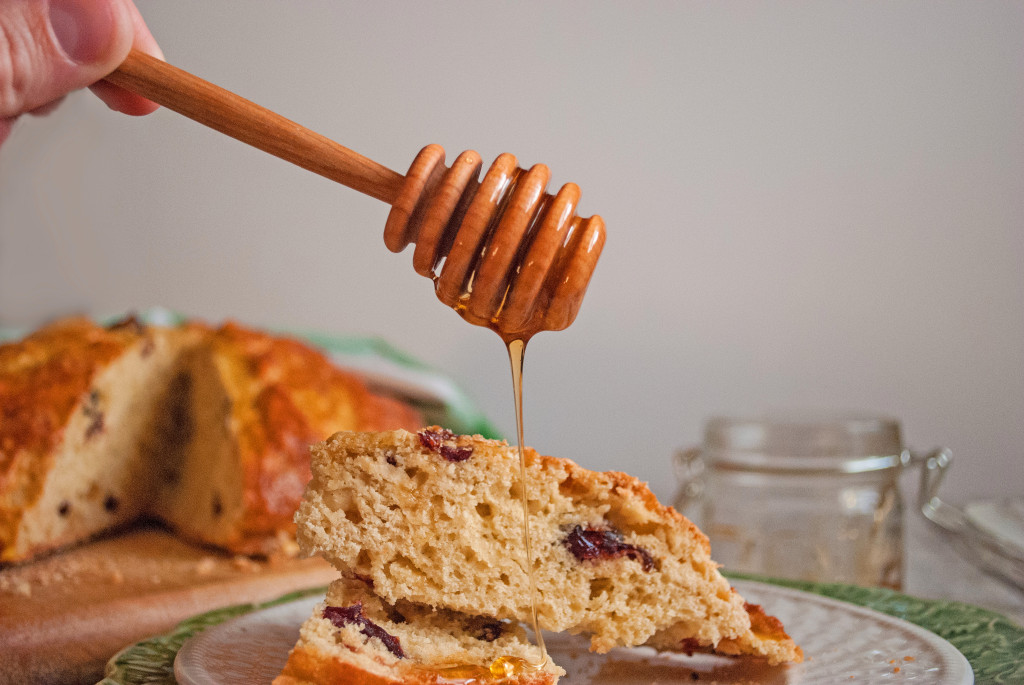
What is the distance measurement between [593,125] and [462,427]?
4.73ft

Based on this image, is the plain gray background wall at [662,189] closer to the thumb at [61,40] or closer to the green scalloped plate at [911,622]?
the green scalloped plate at [911,622]

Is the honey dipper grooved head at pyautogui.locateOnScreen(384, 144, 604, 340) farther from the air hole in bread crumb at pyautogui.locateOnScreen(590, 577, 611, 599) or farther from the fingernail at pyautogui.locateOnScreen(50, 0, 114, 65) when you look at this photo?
the fingernail at pyautogui.locateOnScreen(50, 0, 114, 65)

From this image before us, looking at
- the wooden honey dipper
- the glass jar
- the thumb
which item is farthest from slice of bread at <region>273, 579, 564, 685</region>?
the glass jar

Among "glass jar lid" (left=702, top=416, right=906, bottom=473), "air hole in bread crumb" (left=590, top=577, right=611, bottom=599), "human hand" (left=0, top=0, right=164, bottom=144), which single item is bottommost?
"air hole in bread crumb" (left=590, top=577, right=611, bottom=599)

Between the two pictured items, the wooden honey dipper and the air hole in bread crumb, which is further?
the air hole in bread crumb

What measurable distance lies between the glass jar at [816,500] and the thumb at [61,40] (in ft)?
6.18

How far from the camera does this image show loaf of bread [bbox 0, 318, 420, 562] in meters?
2.79

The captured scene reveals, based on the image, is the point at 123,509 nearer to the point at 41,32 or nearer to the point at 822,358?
the point at 41,32

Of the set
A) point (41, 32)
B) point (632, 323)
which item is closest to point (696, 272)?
point (632, 323)

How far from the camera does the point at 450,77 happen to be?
387cm

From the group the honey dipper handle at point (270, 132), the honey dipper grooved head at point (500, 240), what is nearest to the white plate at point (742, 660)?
the honey dipper grooved head at point (500, 240)

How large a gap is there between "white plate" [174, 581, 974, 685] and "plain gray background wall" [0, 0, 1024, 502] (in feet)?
7.47

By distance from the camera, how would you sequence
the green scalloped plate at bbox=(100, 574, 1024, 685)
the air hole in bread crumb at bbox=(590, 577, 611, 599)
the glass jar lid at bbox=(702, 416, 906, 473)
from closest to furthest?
the green scalloped plate at bbox=(100, 574, 1024, 685), the air hole in bread crumb at bbox=(590, 577, 611, 599), the glass jar lid at bbox=(702, 416, 906, 473)

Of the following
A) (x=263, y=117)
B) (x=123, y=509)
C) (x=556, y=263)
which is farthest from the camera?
(x=123, y=509)
